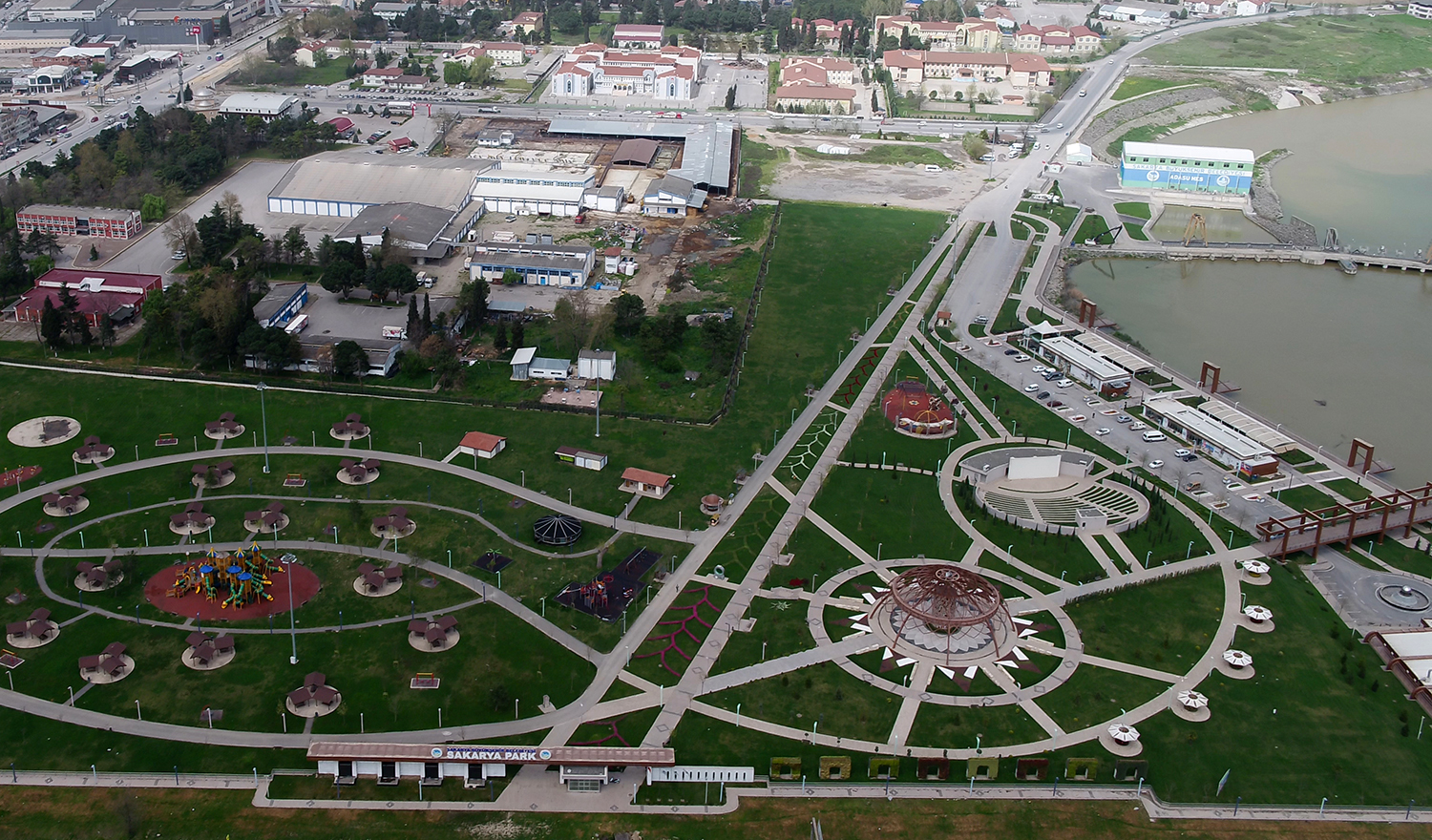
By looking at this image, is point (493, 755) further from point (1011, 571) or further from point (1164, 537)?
point (1164, 537)

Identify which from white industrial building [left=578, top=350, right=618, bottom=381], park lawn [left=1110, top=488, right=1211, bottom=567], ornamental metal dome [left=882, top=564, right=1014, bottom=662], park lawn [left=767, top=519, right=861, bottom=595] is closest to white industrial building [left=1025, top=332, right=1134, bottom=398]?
park lawn [left=1110, top=488, right=1211, bottom=567]

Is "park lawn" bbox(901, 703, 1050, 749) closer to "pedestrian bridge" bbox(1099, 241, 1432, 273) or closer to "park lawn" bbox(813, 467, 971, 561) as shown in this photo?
"park lawn" bbox(813, 467, 971, 561)

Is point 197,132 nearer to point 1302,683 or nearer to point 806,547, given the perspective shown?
point 806,547

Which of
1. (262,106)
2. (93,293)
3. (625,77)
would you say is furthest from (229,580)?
(625,77)

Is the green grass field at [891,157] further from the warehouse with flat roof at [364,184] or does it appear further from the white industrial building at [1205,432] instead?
the white industrial building at [1205,432]

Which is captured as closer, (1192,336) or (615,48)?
(1192,336)

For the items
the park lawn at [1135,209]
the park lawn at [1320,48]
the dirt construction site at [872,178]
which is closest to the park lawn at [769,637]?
the dirt construction site at [872,178]

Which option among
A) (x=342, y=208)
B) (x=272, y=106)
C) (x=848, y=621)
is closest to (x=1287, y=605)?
(x=848, y=621)
